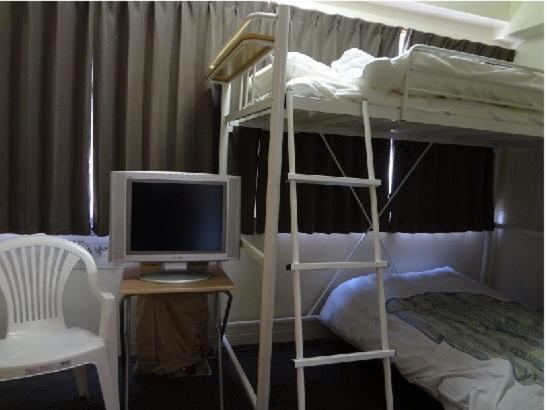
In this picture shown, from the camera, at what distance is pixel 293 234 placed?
1.77 m

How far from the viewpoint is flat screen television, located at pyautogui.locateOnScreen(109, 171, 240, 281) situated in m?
2.19

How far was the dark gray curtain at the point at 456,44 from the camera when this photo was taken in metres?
3.10

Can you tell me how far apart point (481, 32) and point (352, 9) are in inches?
45.0

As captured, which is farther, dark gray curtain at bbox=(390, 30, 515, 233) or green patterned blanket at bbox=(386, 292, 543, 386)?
dark gray curtain at bbox=(390, 30, 515, 233)

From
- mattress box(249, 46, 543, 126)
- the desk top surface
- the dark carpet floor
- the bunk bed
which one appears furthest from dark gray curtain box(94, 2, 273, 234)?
the dark carpet floor

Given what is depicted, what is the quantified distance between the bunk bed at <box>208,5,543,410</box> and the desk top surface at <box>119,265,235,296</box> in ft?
0.75

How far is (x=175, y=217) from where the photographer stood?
2.26m

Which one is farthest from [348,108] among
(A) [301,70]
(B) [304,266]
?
(B) [304,266]

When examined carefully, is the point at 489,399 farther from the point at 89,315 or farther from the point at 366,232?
the point at 89,315

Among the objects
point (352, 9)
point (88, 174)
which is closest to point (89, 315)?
point (88, 174)

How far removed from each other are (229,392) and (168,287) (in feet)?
2.57

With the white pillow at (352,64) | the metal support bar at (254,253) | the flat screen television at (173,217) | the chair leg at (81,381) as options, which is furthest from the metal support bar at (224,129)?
the chair leg at (81,381)

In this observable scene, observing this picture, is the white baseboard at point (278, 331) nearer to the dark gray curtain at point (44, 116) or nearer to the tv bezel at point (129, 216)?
the tv bezel at point (129, 216)

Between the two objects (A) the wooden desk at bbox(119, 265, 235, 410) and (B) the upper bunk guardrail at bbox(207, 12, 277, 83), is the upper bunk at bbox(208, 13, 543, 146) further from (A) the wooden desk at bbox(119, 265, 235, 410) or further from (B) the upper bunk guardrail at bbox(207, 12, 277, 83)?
(A) the wooden desk at bbox(119, 265, 235, 410)
